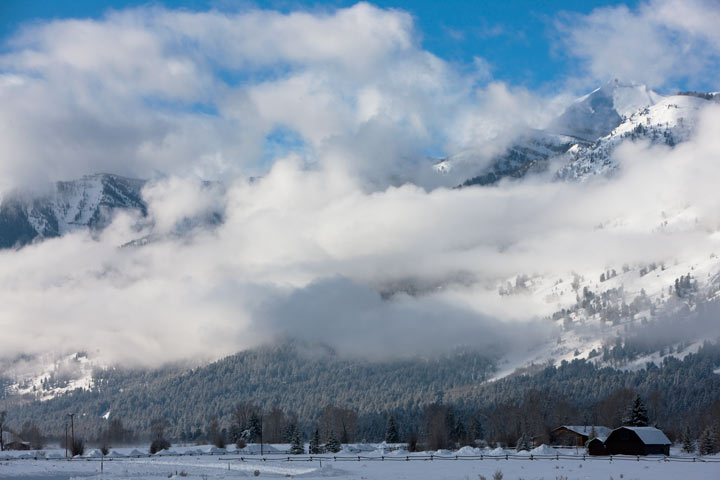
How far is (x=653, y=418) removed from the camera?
195375mm

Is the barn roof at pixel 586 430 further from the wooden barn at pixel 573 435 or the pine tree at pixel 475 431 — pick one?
the pine tree at pixel 475 431

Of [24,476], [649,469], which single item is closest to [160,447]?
[24,476]

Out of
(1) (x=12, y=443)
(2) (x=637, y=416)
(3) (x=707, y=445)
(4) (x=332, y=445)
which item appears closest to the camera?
(3) (x=707, y=445)

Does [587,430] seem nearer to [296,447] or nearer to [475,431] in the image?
[475,431]

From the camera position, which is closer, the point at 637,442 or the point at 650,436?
the point at 637,442

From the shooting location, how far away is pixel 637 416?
137 metres

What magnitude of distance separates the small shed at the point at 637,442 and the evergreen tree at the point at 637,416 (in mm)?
12148

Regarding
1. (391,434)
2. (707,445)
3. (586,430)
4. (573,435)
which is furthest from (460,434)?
(707,445)

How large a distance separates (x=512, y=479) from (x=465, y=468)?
18.3 metres

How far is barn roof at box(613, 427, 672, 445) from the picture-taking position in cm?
12019

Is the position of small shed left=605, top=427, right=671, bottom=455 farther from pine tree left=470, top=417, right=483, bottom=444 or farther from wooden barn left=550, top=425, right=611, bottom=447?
pine tree left=470, top=417, right=483, bottom=444

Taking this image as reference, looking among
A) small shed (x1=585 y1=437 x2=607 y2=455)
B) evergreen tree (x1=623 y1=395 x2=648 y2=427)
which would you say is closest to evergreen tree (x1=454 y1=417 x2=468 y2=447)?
evergreen tree (x1=623 y1=395 x2=648 y2=427)

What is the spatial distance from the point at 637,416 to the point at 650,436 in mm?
16133

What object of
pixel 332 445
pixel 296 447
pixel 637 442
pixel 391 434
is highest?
pixel 637 442
